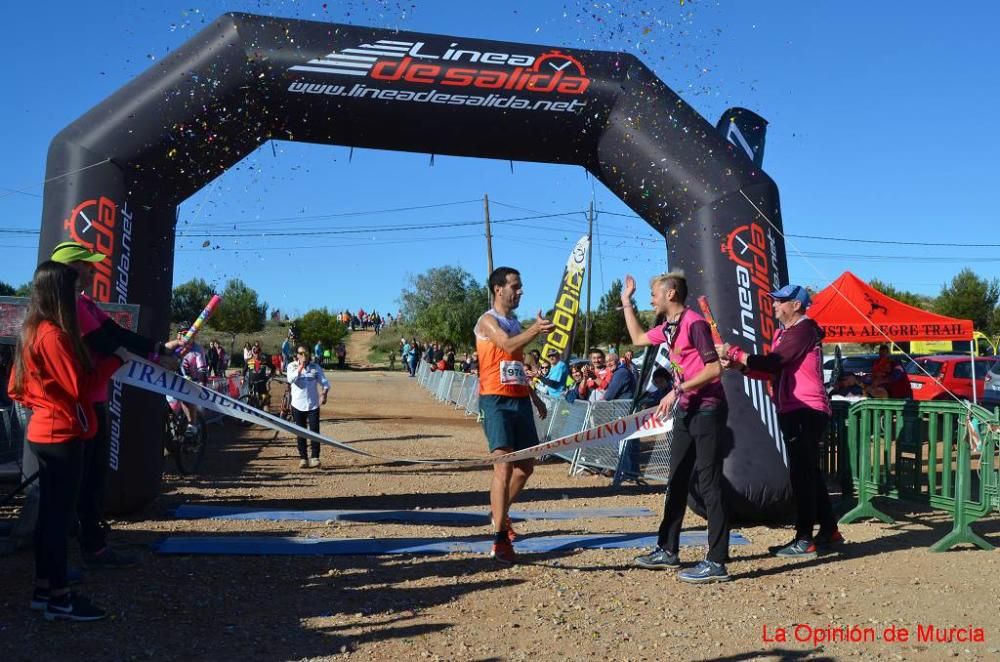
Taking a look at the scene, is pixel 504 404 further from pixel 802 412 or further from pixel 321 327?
pixel 321 327

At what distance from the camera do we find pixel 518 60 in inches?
285

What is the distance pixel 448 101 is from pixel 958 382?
59.9 ft

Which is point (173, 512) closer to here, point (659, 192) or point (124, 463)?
point (124, 463)

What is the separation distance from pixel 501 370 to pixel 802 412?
2175 mm

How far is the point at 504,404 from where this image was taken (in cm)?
573

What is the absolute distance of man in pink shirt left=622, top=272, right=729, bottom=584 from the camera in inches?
209

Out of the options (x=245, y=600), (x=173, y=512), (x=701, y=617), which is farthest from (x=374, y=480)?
(x=701, y=617)

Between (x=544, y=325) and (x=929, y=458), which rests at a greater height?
(x=544, y=325)

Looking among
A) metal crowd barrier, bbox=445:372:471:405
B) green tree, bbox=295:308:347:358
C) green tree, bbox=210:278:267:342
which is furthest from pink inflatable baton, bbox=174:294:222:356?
green tree, bbox=295:308:347:358

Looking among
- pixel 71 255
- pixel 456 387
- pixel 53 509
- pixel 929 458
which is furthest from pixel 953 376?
pixel 53 509

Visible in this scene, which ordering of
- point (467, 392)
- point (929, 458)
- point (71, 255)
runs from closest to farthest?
point (71, 255) → point (929, 458) → point (467, 392)

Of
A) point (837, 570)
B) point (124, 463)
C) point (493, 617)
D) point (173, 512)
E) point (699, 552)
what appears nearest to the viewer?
point (493, 617)

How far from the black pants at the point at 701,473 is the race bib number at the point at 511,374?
1.02 metres

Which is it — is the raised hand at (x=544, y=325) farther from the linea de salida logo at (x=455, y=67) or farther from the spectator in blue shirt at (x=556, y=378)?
the spectator in blue shirt at (x=556, y=378)
